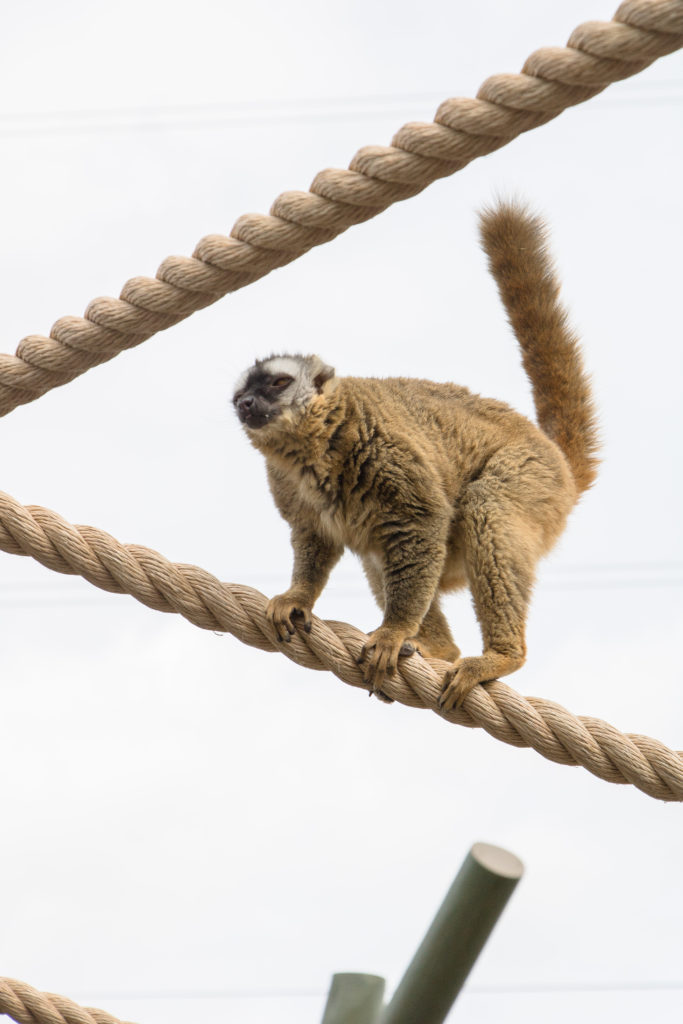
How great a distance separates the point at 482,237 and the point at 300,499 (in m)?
1.22

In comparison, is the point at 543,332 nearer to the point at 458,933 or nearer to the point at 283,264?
the point at 283,264

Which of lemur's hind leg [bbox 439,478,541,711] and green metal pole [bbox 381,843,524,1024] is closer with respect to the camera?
green metal pole [bbox 381,843,524,1024]

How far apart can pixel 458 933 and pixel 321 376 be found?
2593 millimetres

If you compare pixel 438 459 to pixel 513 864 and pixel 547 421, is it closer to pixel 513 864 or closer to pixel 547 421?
pixel 547 421

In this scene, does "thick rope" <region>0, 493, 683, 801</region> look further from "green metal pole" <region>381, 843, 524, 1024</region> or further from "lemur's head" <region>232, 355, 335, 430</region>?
"green metal pole" <region>381, 843, 524, 1024</region>

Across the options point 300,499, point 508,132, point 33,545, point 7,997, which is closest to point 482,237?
point 300,499

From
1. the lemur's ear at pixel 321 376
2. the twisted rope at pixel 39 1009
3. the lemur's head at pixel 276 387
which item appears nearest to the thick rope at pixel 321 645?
the lemur's head at pixel 276 387

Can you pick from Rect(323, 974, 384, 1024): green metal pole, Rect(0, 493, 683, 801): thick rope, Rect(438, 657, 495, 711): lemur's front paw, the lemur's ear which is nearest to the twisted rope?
Rect(0, 493, 683, 801): thick rope

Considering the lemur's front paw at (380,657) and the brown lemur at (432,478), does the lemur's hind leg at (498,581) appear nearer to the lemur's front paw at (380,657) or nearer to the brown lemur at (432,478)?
the brown lemur at (432,478)

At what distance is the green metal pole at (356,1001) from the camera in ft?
5.27

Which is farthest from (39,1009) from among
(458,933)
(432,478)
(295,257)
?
(295,257)

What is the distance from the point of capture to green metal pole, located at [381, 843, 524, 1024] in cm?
150

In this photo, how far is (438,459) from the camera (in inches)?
147

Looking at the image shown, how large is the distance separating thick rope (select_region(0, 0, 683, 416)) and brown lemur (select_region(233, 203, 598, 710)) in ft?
2.90
